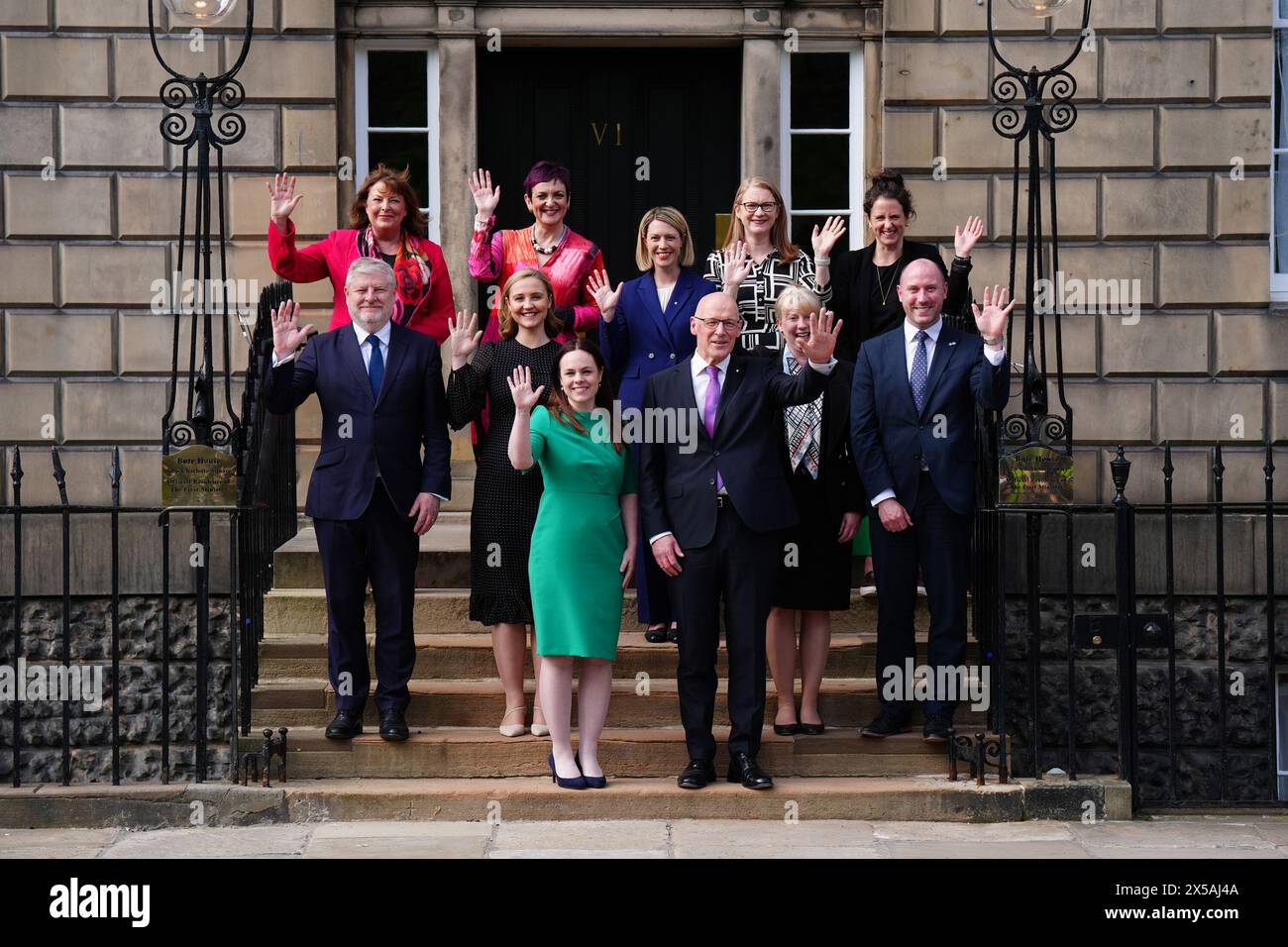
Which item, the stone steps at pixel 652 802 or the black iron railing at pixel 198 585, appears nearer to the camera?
the stone steps at pixel 652 802

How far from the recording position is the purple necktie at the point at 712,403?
24.3ft

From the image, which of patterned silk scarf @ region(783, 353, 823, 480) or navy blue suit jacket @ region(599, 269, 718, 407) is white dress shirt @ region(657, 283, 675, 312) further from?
patterned silk scarf @ region(783, 353, 823, 480)

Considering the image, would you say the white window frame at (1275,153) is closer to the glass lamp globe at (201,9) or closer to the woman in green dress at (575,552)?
the woman in green dress at (575,552)

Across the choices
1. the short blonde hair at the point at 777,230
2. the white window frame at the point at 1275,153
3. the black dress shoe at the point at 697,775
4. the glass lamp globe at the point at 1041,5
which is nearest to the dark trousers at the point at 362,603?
the black dress shoe at the point at 697,775

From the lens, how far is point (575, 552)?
7.37 metres

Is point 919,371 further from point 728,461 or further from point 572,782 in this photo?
point 572,782

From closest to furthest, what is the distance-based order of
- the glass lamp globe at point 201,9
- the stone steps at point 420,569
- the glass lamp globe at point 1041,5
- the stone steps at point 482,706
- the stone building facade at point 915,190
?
1. the stone steps at point 482,706
2. the glass lamp globe at point 201,9
3. the glass lamp globe at point 1041,5
4. the stone steps at point 420,569
5. the stone building facade at point 915,190

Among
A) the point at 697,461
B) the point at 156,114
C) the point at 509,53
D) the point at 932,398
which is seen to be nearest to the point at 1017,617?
the point at 932,398

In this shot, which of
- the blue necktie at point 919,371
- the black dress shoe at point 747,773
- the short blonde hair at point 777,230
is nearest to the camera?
the black dress shoe at point 747,773

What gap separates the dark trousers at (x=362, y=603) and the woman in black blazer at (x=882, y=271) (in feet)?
8.06

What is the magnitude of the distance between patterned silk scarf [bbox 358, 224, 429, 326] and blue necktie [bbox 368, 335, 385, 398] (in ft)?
2.08

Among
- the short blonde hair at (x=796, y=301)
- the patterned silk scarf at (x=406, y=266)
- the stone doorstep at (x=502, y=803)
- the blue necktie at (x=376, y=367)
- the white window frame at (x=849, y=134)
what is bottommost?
the stone doorstep at (x=502, y=803)

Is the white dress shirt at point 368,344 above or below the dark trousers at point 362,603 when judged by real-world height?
above

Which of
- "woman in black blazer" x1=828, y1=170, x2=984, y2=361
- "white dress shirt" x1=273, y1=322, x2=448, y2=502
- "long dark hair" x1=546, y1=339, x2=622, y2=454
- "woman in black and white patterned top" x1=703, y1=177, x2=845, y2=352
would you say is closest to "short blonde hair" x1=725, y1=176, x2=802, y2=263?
"woman in black and white patterned top" x1=703, y1=177, x2=845, y2=352
